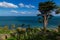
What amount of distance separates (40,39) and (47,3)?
3.76 meters

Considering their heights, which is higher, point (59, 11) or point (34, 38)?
point (59, 11)

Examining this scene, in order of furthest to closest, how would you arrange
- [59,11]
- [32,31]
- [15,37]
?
[59,11] → [32,31] → [15,37]

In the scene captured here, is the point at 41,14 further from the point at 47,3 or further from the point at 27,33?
the point at 27,33

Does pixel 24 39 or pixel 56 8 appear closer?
pixel 24 39

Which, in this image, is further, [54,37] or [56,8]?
[56,8]

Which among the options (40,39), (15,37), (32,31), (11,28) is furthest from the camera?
(11,28)

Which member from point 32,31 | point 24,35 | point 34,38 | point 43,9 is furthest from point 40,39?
point 43,9

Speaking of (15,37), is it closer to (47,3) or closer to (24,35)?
(24,35)

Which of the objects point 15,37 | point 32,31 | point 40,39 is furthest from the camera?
point 32,31

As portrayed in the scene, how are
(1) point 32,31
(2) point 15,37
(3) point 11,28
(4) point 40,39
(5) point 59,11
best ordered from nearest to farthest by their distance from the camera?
(4) point 40,39
(2) point 15,37
(1) point 32,31
(5) point 59,11
(3) point 11,28

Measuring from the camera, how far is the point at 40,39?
457 inches

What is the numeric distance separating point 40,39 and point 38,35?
601 mm

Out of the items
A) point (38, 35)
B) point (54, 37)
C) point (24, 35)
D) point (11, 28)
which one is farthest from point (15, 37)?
point (11, 28)

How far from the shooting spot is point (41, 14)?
1495 centimetres
